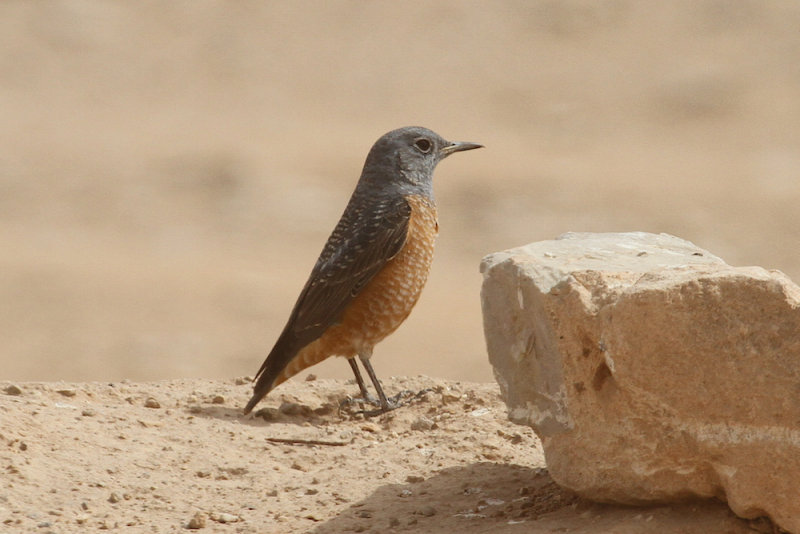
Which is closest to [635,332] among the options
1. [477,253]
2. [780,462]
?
[780,462]

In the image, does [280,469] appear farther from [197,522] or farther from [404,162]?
[404,162]

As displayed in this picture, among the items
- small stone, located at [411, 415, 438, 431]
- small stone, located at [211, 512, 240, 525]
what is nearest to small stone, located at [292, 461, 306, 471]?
small stone, located at [211, 512, 240, 525]

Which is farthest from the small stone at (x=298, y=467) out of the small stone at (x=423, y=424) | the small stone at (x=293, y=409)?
the small stone at (x=293, y=409)

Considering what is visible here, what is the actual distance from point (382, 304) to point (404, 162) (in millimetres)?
1137

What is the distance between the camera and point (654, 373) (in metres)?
4.60

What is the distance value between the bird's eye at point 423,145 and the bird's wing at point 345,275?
0.79 m

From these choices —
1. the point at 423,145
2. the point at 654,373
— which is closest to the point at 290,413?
the point at 423,145

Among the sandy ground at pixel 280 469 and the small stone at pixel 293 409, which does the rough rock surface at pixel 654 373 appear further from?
the small stone at pixel 293 409

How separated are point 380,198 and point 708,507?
155 inches

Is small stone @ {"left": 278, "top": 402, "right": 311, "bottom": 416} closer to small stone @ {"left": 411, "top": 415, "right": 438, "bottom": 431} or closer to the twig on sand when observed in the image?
the twig on sand

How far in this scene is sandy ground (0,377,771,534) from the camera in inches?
214

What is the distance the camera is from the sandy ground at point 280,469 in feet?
17.8

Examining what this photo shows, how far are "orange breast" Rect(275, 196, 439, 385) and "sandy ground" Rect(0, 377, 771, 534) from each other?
1.24ft

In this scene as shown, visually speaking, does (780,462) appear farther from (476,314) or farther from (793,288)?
(476,314)
